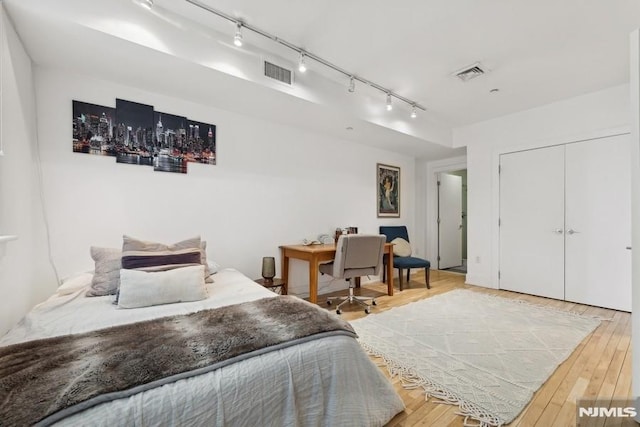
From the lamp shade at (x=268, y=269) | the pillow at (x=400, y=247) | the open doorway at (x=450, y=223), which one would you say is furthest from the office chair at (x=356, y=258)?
the open doorway at (x=450, y=223)

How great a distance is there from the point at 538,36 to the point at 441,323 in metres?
2.70

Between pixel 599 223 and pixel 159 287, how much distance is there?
4.68 metres

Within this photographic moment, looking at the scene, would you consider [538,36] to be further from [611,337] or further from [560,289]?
[560,289]

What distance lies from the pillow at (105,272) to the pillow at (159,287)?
235 mm

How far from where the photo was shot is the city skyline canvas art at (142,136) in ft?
7.88

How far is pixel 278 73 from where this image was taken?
8.67ft

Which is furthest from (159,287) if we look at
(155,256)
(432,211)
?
(432,211)

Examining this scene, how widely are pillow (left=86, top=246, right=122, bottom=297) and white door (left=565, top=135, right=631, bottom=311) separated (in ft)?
16.2

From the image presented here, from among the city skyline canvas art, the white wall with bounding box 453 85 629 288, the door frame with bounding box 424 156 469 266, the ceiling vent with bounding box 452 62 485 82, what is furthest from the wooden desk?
the door frame with bounding box 424 156 469 266

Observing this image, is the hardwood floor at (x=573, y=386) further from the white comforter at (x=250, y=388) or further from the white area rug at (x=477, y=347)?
the white comforter at (x=250, y=388)

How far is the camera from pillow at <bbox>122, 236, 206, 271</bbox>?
6.63ft

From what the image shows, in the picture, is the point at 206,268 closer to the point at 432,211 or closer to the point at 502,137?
the point at 502,137

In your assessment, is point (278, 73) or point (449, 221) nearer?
point (278, 73)

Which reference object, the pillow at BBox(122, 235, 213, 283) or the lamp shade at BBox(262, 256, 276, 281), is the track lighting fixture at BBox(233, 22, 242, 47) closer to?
the pillow at BBox(122, 235, 213, 283)
